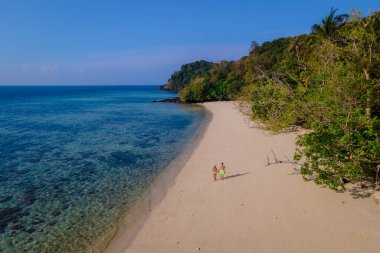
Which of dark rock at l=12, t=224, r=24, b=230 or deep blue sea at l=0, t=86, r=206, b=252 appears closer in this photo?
deep blue sea at l=0, t=86, r=206, b=252

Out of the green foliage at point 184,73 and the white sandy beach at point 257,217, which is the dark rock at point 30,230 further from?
the green foliage at point 184,73

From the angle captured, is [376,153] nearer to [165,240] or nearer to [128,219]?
[165,240]

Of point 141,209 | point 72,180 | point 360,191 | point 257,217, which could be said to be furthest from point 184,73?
point 257,217

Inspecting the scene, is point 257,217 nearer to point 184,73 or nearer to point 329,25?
point 329,25

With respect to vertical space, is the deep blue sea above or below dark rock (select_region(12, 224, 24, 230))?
above

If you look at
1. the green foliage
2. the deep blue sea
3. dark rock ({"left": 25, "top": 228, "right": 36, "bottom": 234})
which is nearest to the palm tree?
the deep blue sea

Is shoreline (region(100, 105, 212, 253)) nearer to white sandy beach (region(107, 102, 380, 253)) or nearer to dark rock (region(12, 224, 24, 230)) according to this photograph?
white sandy beach (region(107, 102, 380, 253))

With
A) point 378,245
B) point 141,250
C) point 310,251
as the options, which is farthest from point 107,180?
point 378,245

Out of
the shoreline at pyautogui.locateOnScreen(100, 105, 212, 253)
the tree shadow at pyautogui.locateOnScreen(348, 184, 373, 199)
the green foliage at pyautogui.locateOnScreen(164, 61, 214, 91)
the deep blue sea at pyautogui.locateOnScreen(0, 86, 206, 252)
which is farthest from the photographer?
the green foliage at pyautogui.locateOnScreen(164, 61, 214, 91)
